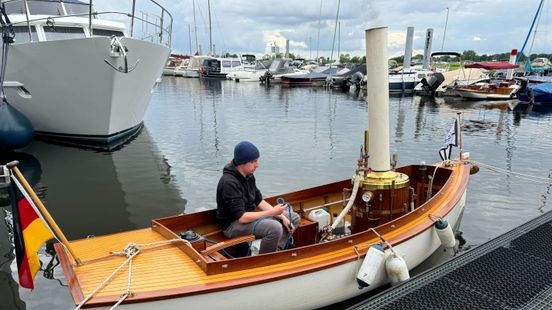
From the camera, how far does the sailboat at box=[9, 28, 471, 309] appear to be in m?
3.86

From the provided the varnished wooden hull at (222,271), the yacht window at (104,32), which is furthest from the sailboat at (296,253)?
the yacht window at (104,32)

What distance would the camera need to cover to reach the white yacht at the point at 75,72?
12.7 m

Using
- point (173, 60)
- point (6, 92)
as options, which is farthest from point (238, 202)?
point (173, 60)

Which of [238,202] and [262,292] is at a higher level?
[238,202]

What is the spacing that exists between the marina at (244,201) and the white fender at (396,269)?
0.05 ft

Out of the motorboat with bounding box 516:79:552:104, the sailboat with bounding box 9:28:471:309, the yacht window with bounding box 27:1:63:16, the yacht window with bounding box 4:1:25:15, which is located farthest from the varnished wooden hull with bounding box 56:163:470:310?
the motorboat with bounding box 516:79:552:104

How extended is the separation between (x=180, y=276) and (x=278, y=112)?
2088 centimetres

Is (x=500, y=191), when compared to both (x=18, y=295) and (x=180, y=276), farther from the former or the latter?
(x=18, y=295)

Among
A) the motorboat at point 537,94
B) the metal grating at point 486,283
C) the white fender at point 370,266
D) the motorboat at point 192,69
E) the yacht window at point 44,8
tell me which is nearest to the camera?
the metal grating at point 486,283

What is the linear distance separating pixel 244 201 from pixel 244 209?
0.33ft

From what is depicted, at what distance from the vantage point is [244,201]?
482cm

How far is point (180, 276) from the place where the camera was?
400cm

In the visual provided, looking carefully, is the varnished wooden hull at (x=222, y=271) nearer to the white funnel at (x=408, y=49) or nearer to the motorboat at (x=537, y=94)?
the motorboat at (x=537, y=94)

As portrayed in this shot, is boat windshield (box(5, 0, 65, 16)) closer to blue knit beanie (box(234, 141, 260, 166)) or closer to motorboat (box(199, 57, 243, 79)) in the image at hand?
blue knit beanie (box(234, 141, 260, 166))
